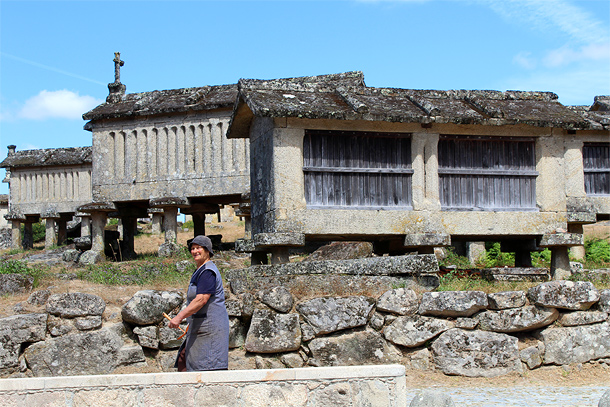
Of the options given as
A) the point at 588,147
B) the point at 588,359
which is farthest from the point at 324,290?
the point at 588,147

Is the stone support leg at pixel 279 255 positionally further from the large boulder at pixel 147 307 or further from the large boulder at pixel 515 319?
the large boulder at pixel 515 319

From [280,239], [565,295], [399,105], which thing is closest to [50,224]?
[280,239]

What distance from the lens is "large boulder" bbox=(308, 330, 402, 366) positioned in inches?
315

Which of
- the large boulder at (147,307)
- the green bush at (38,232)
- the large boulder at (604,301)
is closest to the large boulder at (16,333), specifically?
the large boulder at (147,307)

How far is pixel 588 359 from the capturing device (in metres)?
8.34

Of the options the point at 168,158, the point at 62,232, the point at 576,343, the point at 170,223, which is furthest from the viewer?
the point at 62,232

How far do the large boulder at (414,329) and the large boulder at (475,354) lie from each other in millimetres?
108

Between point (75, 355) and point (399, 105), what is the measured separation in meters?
5.82

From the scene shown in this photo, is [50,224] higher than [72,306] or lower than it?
higher

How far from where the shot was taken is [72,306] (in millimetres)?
8219

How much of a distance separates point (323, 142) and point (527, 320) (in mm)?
3736

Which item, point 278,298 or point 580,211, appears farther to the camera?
point 580,211

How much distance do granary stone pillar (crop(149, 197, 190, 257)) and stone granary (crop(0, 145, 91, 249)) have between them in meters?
10.5

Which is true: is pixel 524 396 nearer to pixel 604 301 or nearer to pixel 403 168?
pixel 604 301
